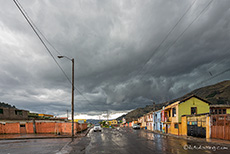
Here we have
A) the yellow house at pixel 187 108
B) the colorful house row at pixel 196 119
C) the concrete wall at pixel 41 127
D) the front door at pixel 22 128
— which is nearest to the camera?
the colorful house row at pixel 196 119

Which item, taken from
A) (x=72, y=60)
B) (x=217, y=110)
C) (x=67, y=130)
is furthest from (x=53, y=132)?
(x=217, y=110)

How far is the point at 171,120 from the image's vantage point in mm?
36125

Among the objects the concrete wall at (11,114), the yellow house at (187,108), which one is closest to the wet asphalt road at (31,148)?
the yellow house at (187,108)

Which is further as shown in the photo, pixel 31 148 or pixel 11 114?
pixel 11 114

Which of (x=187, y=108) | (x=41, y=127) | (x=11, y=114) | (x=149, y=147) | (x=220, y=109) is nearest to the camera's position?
(x=149, y=147)

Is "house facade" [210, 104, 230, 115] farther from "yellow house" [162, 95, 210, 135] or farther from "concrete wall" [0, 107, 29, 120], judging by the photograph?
"concrete wall" [0, 107, 29, 120]

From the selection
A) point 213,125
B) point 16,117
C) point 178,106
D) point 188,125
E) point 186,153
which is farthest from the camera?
point 16,117

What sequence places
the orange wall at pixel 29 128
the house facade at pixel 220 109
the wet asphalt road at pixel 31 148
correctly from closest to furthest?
the wet asphalt road at pixel 31 148 → the orange wall at pixel 29 128 → the house facade at pixel 220 109

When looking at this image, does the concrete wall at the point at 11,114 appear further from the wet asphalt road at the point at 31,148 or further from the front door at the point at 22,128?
the wet asphalt road at the point at 31,148

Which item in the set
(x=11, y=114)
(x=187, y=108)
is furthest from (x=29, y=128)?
(x=187, y=108)

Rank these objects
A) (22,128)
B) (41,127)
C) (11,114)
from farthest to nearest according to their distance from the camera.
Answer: (11,114), (41,127), (22,128)

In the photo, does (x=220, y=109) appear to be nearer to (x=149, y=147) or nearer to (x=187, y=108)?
(x=187, y=108)

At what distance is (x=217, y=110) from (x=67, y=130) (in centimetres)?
3190

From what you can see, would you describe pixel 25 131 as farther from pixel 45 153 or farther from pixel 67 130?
pixel 45 153
